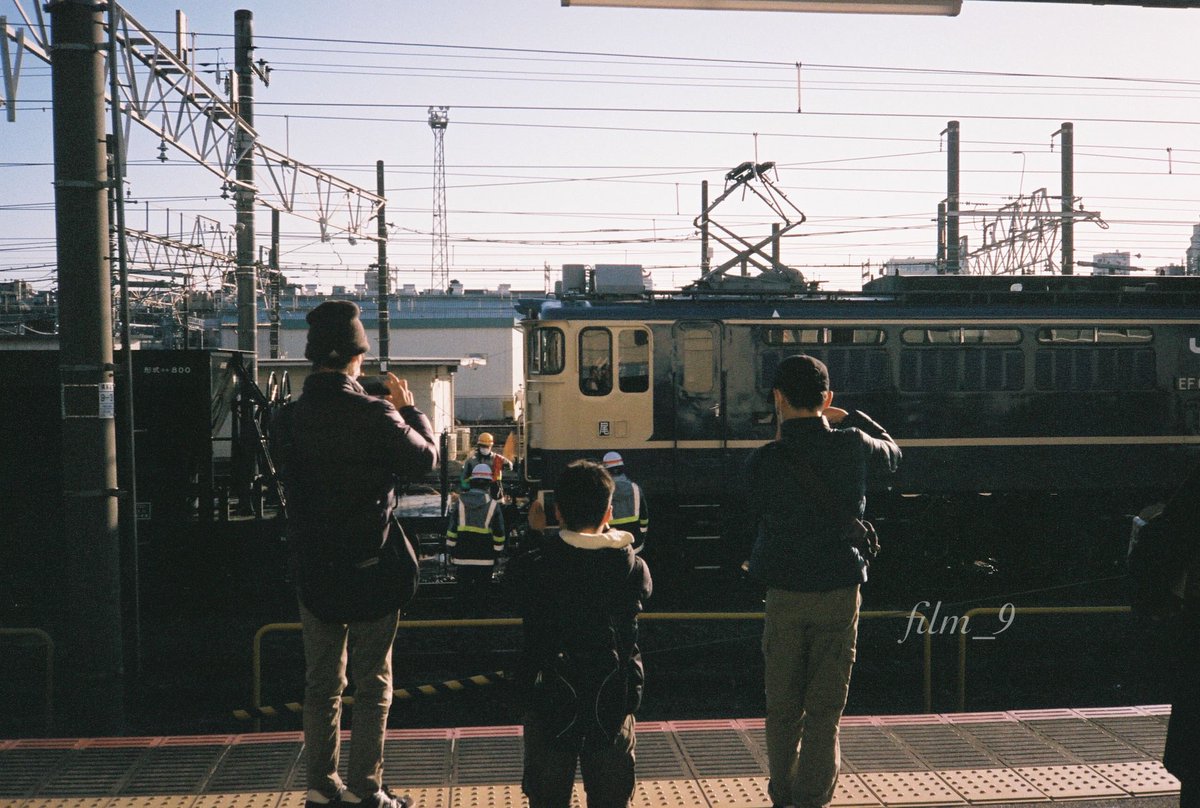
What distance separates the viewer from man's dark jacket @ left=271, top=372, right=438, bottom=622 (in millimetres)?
3633

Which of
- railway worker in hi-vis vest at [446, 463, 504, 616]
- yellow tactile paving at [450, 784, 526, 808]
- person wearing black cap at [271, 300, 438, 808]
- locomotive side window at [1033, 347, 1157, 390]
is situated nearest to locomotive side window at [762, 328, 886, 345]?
locomotive side window at [1033, 347, 1157, 390]

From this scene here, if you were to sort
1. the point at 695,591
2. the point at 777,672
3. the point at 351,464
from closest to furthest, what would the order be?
the point at 351,464, the point at 777,672, the point at 695,591

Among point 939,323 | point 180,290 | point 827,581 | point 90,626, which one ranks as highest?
point 180,290

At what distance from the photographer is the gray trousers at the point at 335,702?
3.73 meters

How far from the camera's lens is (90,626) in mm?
5656

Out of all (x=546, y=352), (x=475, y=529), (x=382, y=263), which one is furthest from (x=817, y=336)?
(x=382, y=263)

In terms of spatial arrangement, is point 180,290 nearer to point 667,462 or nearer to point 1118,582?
point 667,462

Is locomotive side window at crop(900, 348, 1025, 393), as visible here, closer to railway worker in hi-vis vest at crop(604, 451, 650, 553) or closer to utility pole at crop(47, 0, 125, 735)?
railway worker in hi-vis vest at crop(604, 451, 650, 553)

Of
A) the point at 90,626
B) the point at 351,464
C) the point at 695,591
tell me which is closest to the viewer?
the point at 351,464

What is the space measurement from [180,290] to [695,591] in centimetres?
2200

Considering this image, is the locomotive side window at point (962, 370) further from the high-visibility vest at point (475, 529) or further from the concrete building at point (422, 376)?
the concrete building at point (422, 376)

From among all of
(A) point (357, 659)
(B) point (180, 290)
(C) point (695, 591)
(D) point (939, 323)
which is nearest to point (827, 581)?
(A) point (357, 659)

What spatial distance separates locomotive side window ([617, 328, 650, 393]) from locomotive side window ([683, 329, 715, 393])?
0.49 m

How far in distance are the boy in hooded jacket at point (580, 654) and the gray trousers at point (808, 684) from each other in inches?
30.0
